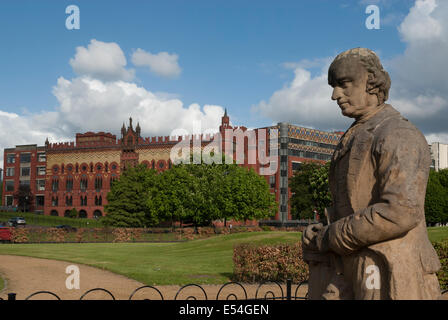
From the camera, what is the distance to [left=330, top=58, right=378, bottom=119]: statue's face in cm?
364

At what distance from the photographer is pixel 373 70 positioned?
3.62m

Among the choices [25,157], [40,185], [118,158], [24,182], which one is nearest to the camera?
[118,158]

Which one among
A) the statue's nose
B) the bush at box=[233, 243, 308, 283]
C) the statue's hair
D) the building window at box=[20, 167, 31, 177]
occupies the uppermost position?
the building window at box=[20, 167, 31, 177]

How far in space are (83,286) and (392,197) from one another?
1477 centimetres

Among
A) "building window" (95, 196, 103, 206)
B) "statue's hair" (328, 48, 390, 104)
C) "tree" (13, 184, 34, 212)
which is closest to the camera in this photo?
"statue's hair" (328, 48, 390, 104)

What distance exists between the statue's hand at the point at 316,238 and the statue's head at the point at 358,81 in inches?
37.8

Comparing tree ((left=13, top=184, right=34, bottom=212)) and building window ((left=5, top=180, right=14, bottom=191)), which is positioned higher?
building window ((left=5, top=180, right=14, bottom=191))

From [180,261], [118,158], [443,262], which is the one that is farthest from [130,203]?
[443,262]

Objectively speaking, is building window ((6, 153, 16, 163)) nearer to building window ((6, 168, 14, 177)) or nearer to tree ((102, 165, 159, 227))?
building window ((6, 168, 14, 177))

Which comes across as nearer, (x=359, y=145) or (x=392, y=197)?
(x=392, y=197)

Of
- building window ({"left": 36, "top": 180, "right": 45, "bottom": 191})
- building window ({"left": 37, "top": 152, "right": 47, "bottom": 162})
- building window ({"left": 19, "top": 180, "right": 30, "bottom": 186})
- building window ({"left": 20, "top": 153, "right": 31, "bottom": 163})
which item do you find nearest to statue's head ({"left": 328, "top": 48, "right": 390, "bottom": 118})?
building window ({"left": 36, "top": 180, "right": 45, "bottom": 191})

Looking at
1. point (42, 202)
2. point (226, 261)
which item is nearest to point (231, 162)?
point (226, 261)

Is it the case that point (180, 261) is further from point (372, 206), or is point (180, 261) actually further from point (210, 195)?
point (210, 195)
